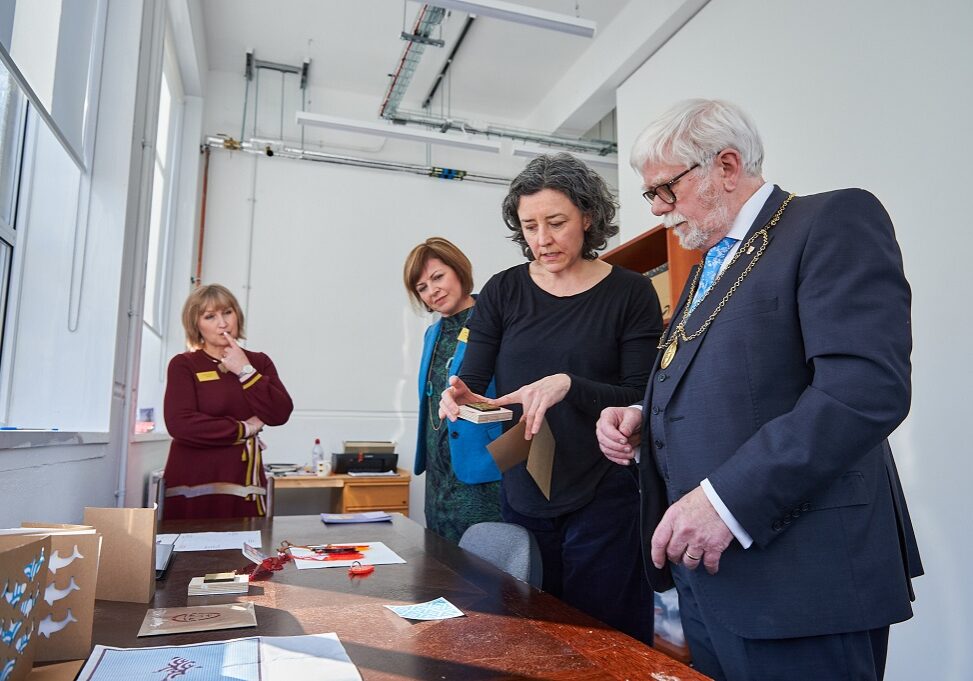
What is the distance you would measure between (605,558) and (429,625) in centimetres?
60

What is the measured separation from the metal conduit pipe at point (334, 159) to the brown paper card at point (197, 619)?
4668 millimetres

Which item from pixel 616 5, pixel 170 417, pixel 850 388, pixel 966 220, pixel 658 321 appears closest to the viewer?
pixel 850 388

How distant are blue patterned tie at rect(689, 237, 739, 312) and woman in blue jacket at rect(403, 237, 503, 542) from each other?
0.89 m

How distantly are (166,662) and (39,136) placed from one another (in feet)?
6.45

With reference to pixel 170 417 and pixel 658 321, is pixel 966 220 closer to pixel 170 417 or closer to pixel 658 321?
pixel 658 321

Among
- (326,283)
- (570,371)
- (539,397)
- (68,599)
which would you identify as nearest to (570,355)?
(570,371)

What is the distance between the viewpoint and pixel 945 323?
237 centimetres

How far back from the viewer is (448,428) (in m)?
2.06

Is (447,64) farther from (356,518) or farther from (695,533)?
(695,533)

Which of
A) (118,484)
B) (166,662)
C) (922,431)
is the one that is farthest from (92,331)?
(922,431)

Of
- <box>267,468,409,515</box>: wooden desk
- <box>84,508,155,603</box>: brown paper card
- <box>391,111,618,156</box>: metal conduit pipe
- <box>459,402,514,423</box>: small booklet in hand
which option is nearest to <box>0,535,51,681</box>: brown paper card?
<box>84,508,155,603</box>: brown paper card

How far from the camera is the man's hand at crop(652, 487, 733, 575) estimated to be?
0.97 meters

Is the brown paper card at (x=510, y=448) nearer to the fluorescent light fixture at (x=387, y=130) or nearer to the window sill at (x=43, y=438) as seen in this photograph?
the window sill at (x=43, y=438)

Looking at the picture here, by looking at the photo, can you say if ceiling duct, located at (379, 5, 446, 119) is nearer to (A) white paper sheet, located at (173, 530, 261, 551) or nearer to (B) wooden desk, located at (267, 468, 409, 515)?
(B) wooden desk, located at (267, 468, 409, 515)
